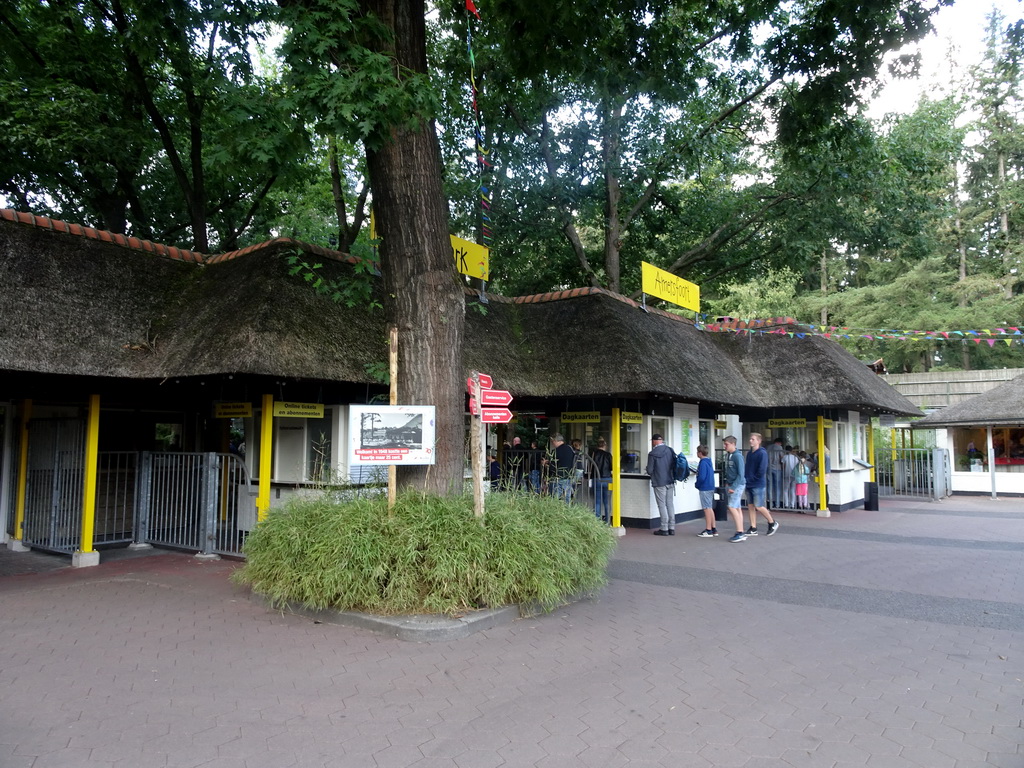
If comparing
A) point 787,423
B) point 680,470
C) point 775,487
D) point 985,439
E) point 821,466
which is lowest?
point 775,487

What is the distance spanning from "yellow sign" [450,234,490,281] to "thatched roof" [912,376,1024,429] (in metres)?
16.7

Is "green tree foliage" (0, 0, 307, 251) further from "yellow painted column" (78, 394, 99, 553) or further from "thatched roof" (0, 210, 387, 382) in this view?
"yellow painted column" (78, 394, 99, 553)

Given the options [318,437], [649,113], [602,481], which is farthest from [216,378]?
[649,113]

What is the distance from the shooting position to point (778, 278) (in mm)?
32344

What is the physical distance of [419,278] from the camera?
7.70 meters

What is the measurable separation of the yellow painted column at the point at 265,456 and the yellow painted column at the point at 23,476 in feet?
13.6

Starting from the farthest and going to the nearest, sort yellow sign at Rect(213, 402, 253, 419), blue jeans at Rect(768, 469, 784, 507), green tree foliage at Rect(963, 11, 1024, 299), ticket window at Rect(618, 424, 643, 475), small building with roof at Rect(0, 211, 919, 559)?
1. green tree foliage at Rect(963, 11, 1024, 299)
2. blue jeans at Rect(768, 469, 784, 507)
3. ticket window at Rect(618, 424, 643, 475)
4. yellow sign at Rect(213, 402, 253, 419)
5. small building with roof at Rect(0, 211, 919, 559)

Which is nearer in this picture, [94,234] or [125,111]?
[94,234]

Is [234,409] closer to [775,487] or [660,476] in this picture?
[660,476]

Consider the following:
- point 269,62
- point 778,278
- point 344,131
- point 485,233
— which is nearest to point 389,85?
point 344,131

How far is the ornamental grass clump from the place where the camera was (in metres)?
6.26

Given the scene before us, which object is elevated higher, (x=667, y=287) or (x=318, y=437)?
(x=667, y=287)

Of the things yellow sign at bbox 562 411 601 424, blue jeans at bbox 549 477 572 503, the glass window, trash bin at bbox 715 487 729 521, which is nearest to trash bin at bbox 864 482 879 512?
trash bin at bbox 715 487 729 521

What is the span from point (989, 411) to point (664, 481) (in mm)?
14796
